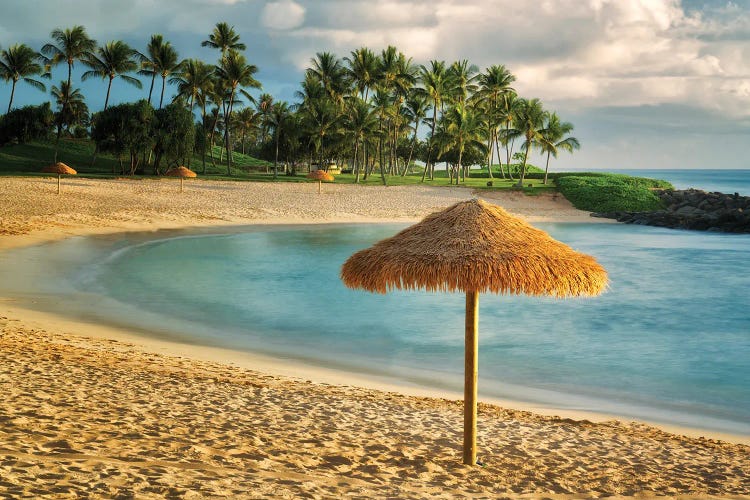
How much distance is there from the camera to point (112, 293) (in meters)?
16.9

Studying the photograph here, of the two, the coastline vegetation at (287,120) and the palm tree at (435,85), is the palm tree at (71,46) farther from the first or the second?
the palm tree at (435,85)

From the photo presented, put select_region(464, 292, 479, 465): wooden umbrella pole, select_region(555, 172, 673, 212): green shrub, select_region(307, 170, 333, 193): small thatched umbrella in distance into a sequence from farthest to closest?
1. select_region(555, 172, 673, 212): green shrub
2. select_region(307, 170, 333, 193): small thatched umbrella in distance
3. select_region(464, 292, 479, 465): wooden umbrella pole

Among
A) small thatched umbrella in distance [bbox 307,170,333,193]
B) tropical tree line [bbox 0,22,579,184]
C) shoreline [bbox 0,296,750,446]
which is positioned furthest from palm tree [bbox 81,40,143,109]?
shoreline [bbox 0,296,750,446]

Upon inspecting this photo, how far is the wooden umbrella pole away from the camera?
6439 mm

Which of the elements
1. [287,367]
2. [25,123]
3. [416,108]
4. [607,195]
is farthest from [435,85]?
[287,367]

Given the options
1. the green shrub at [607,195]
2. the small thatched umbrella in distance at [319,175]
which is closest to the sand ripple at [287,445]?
the small thatched umbrella in distance at [319,175]

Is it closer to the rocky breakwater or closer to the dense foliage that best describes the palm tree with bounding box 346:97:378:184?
the rocky breakwater

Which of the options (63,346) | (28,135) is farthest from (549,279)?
(28,135)

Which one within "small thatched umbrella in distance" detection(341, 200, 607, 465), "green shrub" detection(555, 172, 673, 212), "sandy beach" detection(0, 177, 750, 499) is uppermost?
"green shrub" detection(555, 172, 673, 212)

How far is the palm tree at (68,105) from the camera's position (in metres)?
60.3

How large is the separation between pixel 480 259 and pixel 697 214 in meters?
45.7

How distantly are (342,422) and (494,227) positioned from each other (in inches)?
104

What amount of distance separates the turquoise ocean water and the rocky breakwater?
55.8ft

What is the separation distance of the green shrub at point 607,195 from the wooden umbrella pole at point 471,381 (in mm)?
45593
